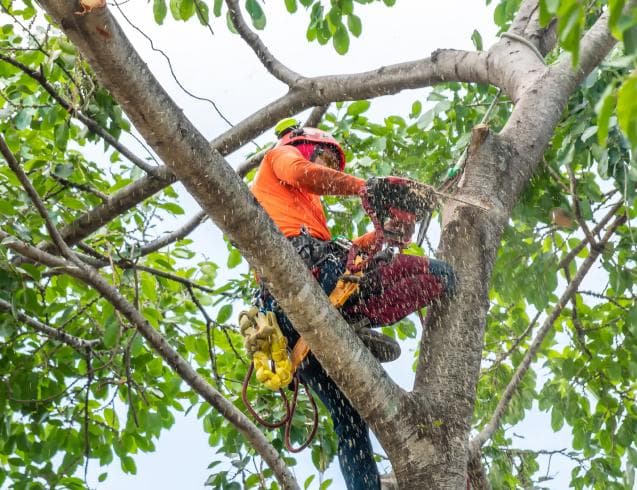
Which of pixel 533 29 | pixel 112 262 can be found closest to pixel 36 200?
pixel 112 262

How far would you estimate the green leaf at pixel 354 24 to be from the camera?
4.32 m

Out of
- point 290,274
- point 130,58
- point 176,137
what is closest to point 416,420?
point 290,274

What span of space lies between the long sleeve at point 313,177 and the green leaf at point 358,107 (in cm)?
141

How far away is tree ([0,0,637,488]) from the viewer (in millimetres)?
2588

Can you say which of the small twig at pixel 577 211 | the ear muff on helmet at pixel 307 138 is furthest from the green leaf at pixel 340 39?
the small twig at pixel 577 211

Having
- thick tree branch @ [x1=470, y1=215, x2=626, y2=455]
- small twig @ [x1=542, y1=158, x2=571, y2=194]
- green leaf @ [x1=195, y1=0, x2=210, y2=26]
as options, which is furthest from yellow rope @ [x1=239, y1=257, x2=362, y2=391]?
green leaf @ [x1=195, y1=0, x2=210, y2=26]

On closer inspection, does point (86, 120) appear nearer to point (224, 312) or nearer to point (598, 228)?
point (224, 312)

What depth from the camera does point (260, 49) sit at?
4.43 m

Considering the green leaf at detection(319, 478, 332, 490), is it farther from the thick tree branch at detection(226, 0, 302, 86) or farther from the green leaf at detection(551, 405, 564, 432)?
the thick tree branch at detection(226, 0, 302, 86)

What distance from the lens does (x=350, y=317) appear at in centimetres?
326

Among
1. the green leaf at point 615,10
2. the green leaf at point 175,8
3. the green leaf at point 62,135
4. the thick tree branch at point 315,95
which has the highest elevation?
the green leaf at point 175,8

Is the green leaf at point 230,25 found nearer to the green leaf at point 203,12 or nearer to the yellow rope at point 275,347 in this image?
the green leaf at point 203,12

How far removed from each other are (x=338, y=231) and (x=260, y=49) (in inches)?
42.6

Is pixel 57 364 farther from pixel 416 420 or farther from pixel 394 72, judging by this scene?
pixel 416 420
